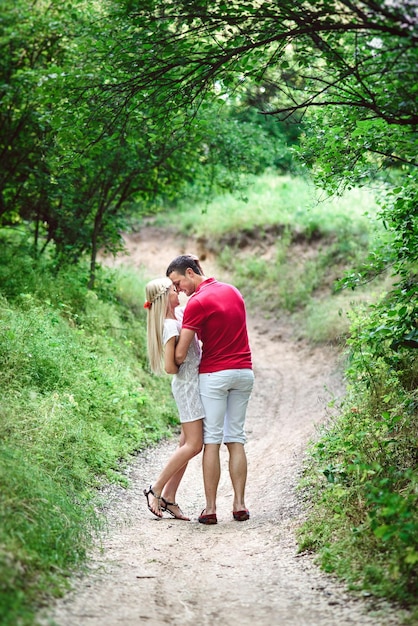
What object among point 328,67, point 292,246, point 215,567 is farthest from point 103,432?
point 292,246

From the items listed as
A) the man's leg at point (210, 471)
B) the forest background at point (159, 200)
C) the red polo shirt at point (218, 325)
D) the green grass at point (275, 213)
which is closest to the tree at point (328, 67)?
the forest background at point (159, 200)

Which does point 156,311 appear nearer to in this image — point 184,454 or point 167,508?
point 184,454

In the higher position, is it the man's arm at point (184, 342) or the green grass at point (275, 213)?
the green grass at point (275, 213)

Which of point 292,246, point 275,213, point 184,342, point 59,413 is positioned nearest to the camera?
point 184,342

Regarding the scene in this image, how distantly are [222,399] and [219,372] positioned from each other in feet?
0.83

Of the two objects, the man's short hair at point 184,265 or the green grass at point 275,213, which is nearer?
the man's short hair at point 184,265

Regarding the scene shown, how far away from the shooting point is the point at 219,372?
19.4 ft

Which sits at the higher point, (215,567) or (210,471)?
(210,471)

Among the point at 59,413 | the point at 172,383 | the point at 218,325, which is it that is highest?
the point at 218,325

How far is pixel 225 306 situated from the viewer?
5938mm

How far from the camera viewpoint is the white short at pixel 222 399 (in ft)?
19.4

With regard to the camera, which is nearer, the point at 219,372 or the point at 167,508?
the point at 219,372

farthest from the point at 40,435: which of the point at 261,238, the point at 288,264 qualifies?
the point at 261,238

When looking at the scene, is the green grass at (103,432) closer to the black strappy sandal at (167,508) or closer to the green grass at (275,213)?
the black strappy sandal at (167,508)
